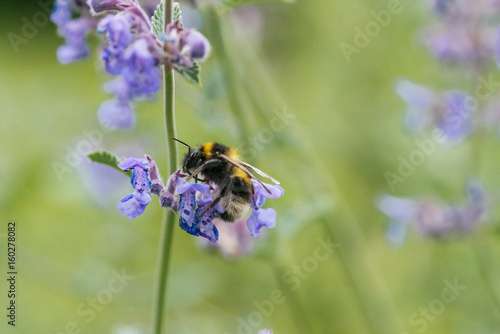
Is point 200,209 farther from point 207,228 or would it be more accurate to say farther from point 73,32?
point 73,32

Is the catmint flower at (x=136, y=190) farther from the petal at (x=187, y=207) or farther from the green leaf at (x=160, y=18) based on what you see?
the green leaf at (x=160, y=18)

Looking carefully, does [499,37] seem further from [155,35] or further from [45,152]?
[45,152]

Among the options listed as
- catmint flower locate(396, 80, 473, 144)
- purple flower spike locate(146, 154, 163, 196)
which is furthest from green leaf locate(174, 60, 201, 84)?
catmint flower locate(396, 80, 473, 144)

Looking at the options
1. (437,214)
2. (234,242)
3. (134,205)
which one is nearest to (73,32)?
(134,205)

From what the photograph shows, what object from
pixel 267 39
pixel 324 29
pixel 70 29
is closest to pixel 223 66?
pixel 70 29

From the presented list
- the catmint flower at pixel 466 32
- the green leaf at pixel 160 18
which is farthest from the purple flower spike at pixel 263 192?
the catmint flower at pixel 466 32

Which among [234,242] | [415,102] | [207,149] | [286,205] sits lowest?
[286,205]
